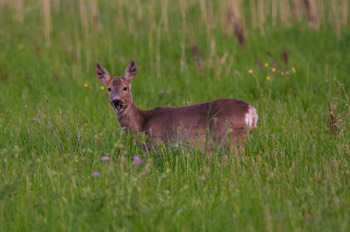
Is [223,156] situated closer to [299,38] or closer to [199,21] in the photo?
[299,38]

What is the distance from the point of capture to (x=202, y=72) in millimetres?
10781

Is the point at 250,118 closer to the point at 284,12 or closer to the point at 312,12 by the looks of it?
the point at 312,12

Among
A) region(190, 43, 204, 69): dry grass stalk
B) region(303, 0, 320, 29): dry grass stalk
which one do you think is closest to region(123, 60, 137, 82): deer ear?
region(190, 43, 204, 69): dry grass stalk

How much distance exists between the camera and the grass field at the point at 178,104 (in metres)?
5.27

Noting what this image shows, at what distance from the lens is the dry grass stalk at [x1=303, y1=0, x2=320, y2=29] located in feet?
42.6

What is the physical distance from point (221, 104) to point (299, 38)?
5.51 m

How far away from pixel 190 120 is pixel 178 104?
83.4 inches

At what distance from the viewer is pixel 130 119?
7863mm

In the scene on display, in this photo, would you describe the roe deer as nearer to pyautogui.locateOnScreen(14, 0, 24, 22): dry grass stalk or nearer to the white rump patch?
the white rump patch

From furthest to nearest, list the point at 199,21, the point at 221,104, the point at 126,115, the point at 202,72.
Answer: the point at 199,21
the point at 202,72
the point at 126,115
the point at 221,104

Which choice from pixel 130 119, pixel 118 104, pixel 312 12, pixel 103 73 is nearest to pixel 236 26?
pixel 312 12

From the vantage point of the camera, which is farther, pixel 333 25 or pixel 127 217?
pixel 333 25

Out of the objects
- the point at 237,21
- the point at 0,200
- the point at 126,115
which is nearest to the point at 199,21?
the point at 237,21

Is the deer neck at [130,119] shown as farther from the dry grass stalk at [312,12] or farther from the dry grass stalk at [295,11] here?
the dry grass stalk at [295,11]
